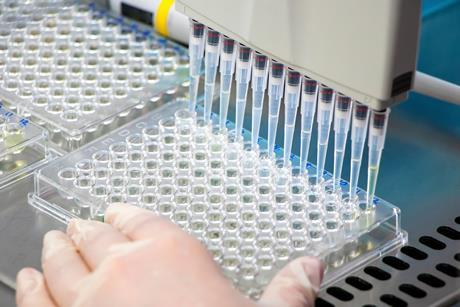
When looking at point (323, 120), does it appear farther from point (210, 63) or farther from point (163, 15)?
point (163, 15)

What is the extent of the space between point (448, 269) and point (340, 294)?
0.62ft

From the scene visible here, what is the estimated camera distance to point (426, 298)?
174 centimetres

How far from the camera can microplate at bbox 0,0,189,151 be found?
7.11 ft

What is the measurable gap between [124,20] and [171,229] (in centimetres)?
94

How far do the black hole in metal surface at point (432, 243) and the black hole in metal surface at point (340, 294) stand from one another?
0.19 metres

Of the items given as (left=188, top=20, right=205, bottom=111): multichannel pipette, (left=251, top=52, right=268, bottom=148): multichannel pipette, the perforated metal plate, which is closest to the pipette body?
(left=188, top=20, right=205, bottom=111): multichannel pipette

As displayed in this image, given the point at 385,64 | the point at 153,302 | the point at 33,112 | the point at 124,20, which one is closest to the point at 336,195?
the point at 385,64

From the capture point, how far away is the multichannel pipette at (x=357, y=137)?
70.3 inches

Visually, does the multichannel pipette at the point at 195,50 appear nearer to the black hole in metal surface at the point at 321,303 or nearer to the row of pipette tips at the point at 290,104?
the row of pipette tips at the point at 290,104

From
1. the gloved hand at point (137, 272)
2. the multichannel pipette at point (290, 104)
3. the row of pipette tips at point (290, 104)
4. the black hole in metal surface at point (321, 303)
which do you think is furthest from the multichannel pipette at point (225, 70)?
the black hole in metal surface at point (321, 303)

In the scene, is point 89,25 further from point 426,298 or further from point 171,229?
point 426,298

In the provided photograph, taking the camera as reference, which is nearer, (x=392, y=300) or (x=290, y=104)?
(x=392, y=300)

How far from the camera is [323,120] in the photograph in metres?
1.89

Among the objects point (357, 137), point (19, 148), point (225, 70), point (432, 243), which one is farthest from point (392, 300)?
point (19, 148)
